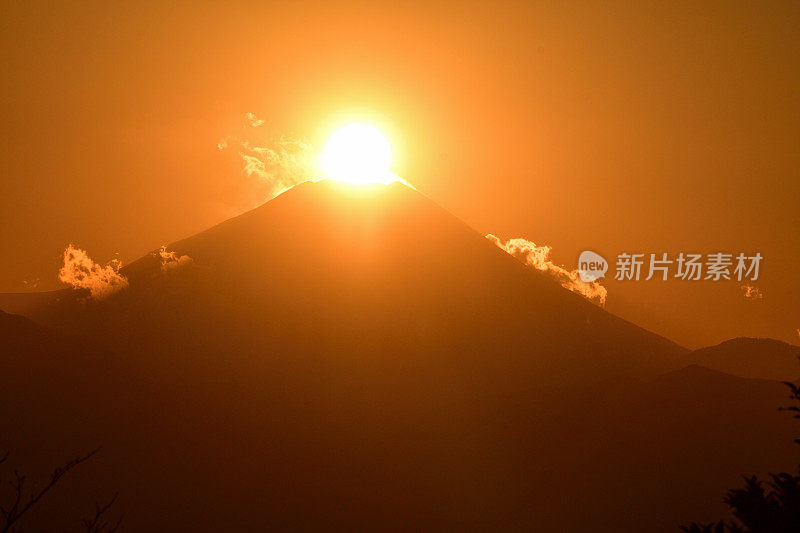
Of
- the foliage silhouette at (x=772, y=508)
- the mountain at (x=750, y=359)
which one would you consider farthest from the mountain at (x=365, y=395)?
the foliage silhouette at (x=772, y=508)

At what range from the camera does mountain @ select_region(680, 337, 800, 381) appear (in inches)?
6944

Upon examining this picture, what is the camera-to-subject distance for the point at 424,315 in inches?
5866

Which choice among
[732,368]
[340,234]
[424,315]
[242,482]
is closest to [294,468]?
[242,482]

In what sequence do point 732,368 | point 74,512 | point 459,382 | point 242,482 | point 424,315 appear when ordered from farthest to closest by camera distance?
point 732,368 → point 424,315 → point 459,382 → point 242,482 → point 74,512

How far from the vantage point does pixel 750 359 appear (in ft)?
604

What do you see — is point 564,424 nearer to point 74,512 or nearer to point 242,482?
point 242,482

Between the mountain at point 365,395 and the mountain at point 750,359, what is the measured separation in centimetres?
1445

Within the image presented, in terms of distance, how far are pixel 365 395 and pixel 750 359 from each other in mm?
119616

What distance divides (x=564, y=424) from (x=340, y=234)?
73.8 m

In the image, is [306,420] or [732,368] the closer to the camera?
[306,420]

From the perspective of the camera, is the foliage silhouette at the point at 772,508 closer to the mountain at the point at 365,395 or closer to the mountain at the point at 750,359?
the mountain at the point at 365,395

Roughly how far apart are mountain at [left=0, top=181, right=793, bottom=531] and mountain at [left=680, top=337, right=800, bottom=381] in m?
14.4

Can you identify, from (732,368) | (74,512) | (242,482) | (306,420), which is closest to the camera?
(74,512)

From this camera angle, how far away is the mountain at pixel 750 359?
579 ft
